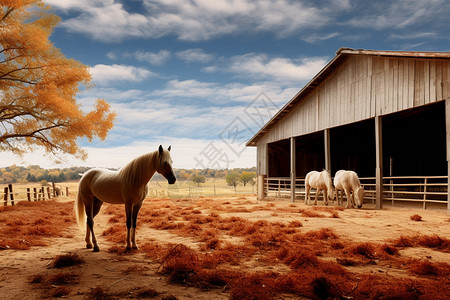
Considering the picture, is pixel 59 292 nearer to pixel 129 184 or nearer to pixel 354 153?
pixel 129 184

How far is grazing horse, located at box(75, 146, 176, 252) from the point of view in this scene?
4957mm

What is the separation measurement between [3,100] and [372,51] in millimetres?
20261

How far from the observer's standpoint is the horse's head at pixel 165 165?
487cm

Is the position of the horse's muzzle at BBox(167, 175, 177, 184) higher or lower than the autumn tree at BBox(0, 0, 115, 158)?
lower

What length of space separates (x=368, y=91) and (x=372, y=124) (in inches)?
194

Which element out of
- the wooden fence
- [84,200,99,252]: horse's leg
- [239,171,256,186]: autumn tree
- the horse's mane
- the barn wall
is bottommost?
[239,171,256,186]: autumn tree

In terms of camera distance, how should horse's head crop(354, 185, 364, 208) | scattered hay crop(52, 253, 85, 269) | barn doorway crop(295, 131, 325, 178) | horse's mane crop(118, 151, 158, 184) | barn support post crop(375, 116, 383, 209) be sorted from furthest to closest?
barn doorway crop(295, 131, 325, 178)
horse's head crop(354, 185, 364, 208)
barn support post crop(375, 116, 383, 209)
horse's mane crop(118, 151, 158, 184)
scattered hay crop(52, 253, 85, 269)

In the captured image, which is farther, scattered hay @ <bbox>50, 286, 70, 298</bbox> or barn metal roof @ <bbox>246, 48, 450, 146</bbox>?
barn metal roof @ <bbox>246, 48, 450, 146</bbox>

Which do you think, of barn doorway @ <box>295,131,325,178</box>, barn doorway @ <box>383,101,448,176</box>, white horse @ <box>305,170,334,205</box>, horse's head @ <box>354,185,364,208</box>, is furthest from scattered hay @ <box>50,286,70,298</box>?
barn doorway @ <box>295,131,325,178</box>

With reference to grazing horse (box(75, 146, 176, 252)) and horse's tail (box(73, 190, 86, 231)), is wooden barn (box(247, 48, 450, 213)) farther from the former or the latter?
horse's tail (box(73, 190, 86, 231))

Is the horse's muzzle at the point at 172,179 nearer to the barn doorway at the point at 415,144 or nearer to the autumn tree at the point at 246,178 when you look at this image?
the barn doorway at the point at 415,144

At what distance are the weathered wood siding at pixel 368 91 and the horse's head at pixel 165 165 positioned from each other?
9.69 m

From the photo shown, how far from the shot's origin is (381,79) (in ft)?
39.5

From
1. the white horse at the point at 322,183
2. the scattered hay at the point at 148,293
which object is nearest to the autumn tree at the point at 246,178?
the white horse at the point at 322,183
